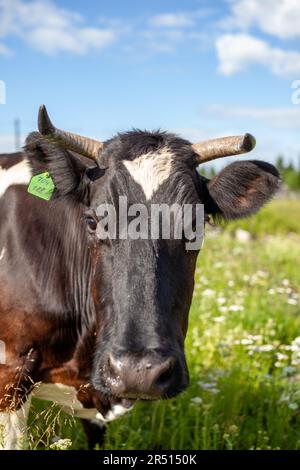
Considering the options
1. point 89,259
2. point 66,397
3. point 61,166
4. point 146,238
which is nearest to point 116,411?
point 66,397

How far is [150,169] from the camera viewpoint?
3963 millimetres

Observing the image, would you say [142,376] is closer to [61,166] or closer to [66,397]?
[66,397]

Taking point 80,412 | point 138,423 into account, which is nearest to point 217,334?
point 138,423

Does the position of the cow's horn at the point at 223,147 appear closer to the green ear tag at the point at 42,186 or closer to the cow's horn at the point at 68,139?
the cow's horn at the point at 68,139

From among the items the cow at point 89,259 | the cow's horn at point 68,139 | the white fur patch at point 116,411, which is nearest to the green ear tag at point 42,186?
the cow at point 89,259

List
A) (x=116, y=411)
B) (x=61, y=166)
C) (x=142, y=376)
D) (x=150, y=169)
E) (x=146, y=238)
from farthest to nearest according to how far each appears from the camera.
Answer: (x=116, y=411) < (x=61, y=166) < (x=150, y=169) < (x=146, y=238) < (x=142, y=376)

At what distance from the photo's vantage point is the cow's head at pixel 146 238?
3.39 metres

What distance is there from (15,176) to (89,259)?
83cm

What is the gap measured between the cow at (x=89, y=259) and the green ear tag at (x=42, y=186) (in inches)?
1.5

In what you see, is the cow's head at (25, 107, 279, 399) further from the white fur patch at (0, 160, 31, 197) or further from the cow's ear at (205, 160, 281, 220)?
the white fur patch at (0, 160, 31, 197)

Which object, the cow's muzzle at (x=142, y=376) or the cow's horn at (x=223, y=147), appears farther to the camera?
the cow's horn at (x=223, y=147)

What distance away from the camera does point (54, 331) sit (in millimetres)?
4242

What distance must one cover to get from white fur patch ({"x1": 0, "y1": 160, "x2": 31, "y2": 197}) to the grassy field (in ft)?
5.21

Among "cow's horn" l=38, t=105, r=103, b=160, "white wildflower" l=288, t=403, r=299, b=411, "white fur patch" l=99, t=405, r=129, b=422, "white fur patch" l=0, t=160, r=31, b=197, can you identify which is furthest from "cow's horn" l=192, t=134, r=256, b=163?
"white wildflower" l=288, t=403, r=299, b=411
